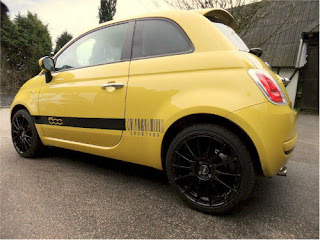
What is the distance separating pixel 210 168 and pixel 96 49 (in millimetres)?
1747

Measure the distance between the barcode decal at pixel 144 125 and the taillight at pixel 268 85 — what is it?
782mm

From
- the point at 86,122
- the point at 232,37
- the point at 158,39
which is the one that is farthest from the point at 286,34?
the point at 86,122

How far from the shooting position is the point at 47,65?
2559 millimetres

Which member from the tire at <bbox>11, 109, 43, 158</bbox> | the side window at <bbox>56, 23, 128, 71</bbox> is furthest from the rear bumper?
the tire at <bbox>11, 109, 43, 158</bbox>

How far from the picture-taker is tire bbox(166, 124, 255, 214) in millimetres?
1615

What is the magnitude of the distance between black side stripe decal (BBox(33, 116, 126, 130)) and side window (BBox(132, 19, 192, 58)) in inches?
25.7

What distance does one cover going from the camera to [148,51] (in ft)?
6.77

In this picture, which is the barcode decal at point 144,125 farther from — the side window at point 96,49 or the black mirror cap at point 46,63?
the black mirror cap at point 46,63

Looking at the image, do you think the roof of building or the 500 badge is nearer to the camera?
the 500 badge

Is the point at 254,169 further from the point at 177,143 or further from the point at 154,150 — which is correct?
the point at 154,150

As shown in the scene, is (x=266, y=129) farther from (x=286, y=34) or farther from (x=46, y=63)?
(x=286, y=34)

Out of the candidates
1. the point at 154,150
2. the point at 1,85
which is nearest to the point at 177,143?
the point at 154,150

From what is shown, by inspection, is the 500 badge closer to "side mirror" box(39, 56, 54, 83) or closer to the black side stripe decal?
the black side stripe decal

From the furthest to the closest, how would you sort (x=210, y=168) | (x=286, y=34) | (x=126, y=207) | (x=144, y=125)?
1. (x=286, y=34)
2. (x=144, y=125)
3. (x=126, y=207)
4. (x=210, y=168)
